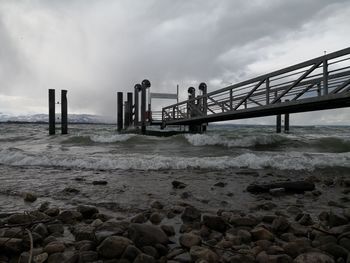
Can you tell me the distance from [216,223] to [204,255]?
0.87 metres

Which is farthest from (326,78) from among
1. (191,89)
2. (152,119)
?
(152,119)

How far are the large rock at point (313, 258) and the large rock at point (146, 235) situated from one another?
49.2 inches

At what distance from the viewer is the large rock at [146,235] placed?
9.34 feet

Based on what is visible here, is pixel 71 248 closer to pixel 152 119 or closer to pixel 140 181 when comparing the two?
pixel 140 181

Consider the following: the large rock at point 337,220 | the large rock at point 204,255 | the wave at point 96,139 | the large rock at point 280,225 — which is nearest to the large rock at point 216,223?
the large rock at point 280,225

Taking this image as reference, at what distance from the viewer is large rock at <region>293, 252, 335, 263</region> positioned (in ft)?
8.11

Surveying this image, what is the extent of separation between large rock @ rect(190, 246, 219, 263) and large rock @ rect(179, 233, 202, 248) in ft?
0.54

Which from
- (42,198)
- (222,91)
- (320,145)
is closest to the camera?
(42,198)

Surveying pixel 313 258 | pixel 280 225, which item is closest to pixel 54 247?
pixel 313 258

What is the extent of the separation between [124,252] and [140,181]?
13.0 ft

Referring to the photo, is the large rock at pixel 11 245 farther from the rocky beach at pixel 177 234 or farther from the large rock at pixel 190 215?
the large rock at pixel 190 215

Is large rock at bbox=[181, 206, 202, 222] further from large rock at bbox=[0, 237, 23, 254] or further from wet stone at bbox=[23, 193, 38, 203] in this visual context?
wet stone at bbox=[23, 193, 38, 203]

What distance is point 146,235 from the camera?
2.91 meters

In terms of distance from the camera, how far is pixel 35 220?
11.7 ft
